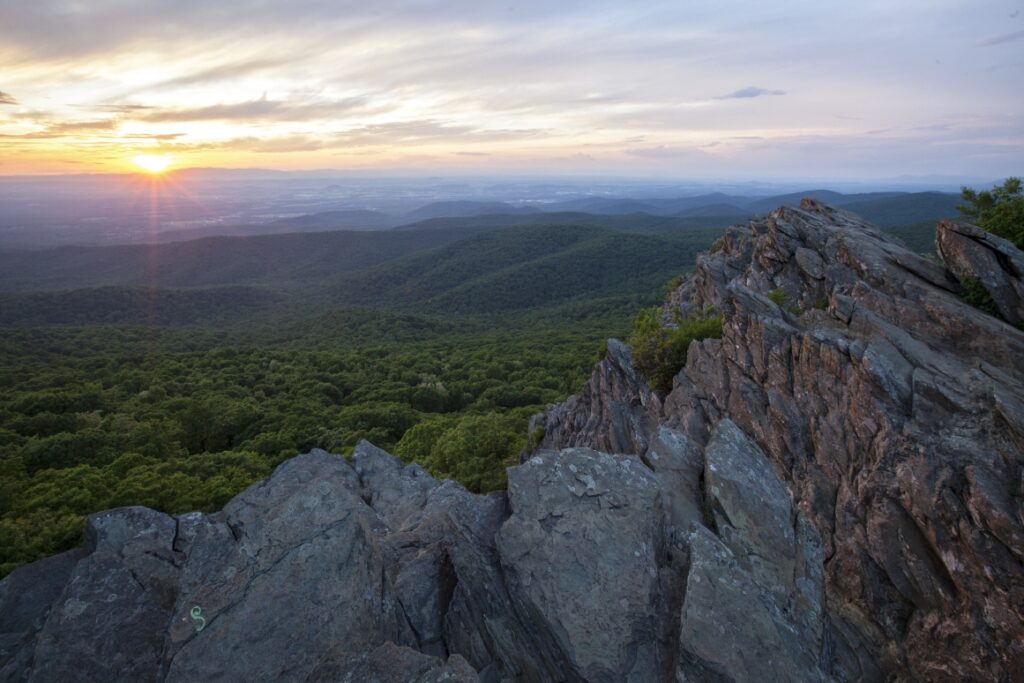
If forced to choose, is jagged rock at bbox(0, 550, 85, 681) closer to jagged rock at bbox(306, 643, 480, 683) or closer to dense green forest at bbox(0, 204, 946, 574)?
jagged rock at bbox(306, 643, 480, 683)

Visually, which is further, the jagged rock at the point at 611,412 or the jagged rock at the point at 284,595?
the jagged rock at the point at 611,412

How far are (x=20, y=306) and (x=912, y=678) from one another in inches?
7231

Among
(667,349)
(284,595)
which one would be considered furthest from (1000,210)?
(284,595)

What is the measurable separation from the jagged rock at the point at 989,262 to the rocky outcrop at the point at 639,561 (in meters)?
1.32

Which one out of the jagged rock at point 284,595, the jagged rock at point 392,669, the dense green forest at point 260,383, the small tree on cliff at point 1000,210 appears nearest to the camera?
the jagged rock at point 392,669

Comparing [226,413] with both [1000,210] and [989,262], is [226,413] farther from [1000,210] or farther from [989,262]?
[1000,210]

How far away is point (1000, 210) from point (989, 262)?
629 centimetres

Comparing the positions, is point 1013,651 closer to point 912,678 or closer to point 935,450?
point 912,678

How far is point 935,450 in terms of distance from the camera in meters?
13.0

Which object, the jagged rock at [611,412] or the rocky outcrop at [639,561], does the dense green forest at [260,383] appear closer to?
the jagged rock at [611,412]

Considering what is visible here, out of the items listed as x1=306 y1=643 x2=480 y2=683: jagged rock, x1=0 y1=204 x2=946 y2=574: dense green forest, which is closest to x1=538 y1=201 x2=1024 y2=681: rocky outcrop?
x1=306 y1=643 x2=480 y2=683: jagged rock

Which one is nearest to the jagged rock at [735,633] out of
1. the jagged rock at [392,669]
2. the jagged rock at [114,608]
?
the jagged rock at [392,669]

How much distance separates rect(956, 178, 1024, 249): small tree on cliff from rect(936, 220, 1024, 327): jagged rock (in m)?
3.72

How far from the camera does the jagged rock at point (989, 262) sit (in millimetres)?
16781
